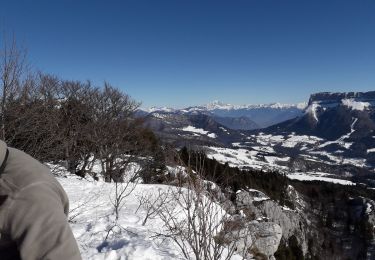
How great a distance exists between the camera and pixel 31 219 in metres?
1.34

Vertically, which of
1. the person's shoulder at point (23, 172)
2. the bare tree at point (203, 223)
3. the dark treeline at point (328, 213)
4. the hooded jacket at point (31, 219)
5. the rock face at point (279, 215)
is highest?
the person's shoulder at point (23, 172)

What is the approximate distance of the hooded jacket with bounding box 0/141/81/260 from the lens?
131cm

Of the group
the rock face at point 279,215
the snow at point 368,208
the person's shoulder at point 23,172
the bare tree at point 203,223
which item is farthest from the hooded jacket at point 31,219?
the snow at point 368,208

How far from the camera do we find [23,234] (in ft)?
4.40

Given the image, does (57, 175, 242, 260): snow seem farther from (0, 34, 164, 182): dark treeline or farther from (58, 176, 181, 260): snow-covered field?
(0, 34, 164, 182): dark treeline

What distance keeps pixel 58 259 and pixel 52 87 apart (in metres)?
31.3

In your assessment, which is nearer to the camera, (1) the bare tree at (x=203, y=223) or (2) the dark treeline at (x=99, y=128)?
(1) the bare tree at (x=203, y=223)

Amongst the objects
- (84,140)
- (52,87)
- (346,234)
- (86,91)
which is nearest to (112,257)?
(84,140)

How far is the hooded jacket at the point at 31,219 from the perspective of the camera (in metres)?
1.31

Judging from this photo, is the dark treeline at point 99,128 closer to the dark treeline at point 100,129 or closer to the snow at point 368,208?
the dark treeline at point 100,129

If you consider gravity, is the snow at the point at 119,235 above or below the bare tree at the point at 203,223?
below

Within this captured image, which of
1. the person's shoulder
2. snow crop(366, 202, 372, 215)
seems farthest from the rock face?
the person's shoulder

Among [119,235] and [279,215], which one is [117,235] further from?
[279,215]

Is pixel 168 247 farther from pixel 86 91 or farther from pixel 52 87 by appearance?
pixel 86 91
